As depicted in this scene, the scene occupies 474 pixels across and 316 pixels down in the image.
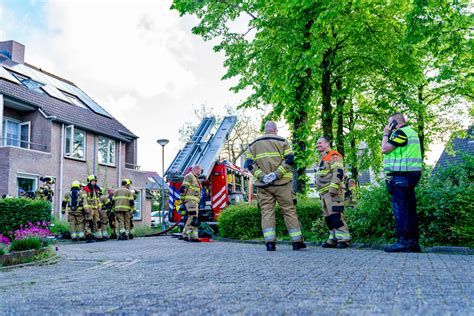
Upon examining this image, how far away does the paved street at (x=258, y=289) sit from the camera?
2.70 m

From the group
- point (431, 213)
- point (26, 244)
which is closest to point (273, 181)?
point (431, 213)

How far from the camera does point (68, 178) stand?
72.9 ft

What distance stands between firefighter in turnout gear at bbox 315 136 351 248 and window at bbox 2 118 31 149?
16.5m

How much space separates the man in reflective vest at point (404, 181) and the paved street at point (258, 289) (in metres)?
1.40

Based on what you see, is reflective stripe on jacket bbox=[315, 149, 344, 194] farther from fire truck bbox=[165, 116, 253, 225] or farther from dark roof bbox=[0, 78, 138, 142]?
dark roof bbox=[0, 78, 138, 142]

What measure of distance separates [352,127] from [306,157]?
6302 mm

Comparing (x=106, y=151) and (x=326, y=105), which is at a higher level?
(x=106, y=151)

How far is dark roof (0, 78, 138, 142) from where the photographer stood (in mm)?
20453

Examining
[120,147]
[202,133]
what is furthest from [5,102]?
[202,133]

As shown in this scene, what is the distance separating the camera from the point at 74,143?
23.5 meters

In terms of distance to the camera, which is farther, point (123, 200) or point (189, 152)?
point (189, 152)

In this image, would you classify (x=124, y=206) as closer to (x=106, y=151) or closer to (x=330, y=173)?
(x=330, y=173)

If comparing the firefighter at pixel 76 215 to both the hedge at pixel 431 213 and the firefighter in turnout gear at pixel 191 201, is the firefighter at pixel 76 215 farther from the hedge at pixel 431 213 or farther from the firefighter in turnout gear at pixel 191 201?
the hedge at pixel 431 213

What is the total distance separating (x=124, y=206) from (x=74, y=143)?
10932 millimetres
